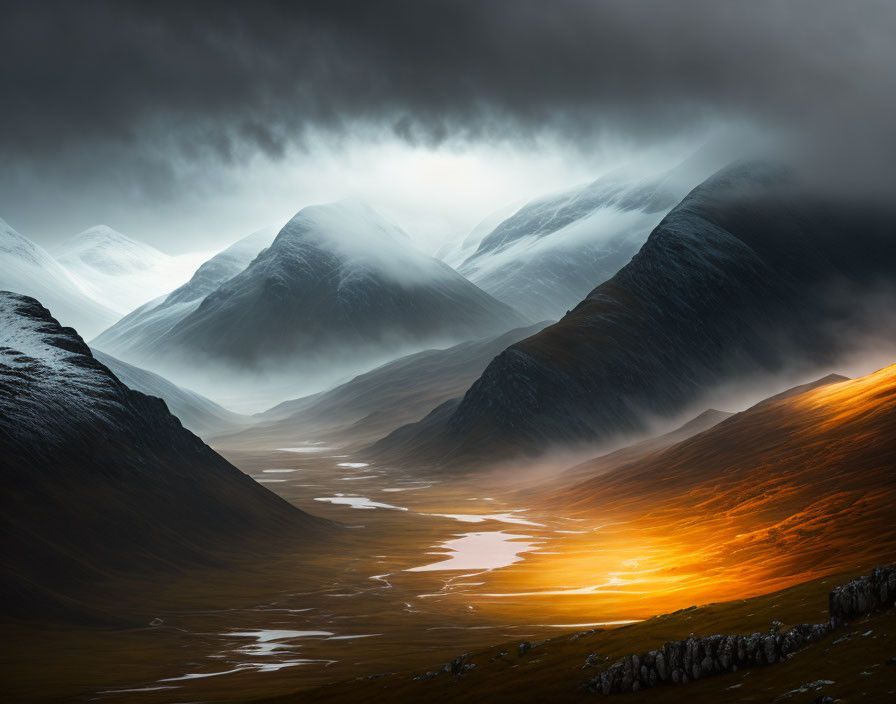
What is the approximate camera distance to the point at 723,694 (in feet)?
159

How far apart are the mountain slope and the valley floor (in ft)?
28.1

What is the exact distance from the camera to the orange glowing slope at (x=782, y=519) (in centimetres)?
11038

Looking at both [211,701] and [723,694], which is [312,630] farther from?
[723,694]

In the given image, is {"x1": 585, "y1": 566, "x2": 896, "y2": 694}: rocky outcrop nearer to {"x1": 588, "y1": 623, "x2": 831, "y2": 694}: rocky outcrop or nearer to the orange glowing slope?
{"x1": 588, "y1": 623, "x2": 831, "y2": 694}: rocky outcrop

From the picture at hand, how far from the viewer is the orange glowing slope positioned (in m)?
110

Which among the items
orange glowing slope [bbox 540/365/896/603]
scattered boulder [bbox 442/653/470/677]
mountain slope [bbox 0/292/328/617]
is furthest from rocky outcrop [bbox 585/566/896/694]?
mountain slope [bbox 0/292/328/617]

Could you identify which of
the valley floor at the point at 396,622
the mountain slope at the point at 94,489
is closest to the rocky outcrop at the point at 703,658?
the valley floor at the point at 396,622

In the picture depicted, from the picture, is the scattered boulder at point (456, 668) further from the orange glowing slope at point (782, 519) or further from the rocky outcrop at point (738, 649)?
the orange glowing slope at point (782, 519)

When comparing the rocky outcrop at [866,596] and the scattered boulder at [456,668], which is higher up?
the rocky outcrop at [866,596]

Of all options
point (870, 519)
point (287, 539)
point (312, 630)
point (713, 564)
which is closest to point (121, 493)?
point (287, 539)

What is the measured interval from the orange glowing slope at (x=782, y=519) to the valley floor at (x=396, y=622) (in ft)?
4.52

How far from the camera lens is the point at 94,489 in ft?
513

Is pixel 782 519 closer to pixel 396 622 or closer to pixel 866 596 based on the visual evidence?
pixel 396 622

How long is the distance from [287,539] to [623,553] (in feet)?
206
